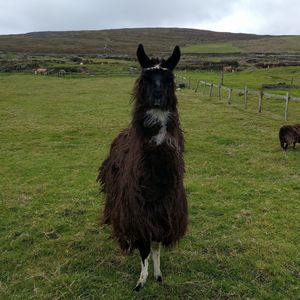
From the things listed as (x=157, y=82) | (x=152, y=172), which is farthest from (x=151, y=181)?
(x=157, y=82)

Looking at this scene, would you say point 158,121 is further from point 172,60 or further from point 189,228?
point 189,228

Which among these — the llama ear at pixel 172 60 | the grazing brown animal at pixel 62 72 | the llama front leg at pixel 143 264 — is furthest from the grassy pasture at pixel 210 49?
the llama front leg at pixel 143 264

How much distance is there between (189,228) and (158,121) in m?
3.15

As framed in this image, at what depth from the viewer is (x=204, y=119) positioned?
20.3m

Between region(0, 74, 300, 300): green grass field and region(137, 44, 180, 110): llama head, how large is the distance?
7.85 ft

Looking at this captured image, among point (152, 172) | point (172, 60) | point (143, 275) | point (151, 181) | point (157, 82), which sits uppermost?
point (172, 60)

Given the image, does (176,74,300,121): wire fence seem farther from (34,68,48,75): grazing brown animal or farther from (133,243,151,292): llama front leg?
(34,68,48,75): grazing brown animal

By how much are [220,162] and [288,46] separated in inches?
→ 4781

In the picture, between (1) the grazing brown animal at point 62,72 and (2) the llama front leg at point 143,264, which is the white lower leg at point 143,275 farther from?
(1) the grazing brown animal at point 62,72

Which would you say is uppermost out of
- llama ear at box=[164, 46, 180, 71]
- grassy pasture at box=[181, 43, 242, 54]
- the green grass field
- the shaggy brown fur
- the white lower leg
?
grassy pasture at box=[181, 43, 242, 54]

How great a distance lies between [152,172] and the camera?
4.86 m

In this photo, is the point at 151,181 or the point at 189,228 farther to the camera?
the point at 189,228

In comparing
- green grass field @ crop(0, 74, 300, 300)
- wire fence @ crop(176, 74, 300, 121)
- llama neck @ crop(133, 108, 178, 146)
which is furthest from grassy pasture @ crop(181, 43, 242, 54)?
llama neck @ crop(133, 108, 178, 146)

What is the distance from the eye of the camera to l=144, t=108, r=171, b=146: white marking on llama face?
4.58 m
